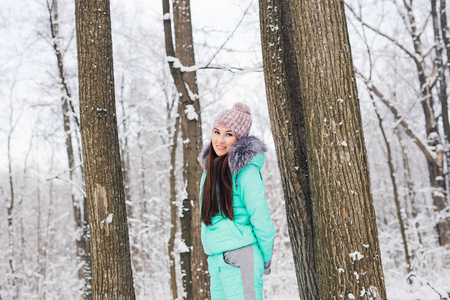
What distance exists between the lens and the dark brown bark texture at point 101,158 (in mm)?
2869

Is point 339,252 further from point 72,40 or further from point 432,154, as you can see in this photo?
point 72,40

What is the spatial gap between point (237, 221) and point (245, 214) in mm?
80

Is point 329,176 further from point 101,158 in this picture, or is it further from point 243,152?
point 101,158

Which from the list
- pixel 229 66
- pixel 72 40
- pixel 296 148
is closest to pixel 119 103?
pixel 72 40

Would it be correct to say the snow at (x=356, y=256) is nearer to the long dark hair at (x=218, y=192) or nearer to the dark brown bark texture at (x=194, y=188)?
the long dark hair at (x=218, y=192)

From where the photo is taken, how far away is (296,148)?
9.33 feet

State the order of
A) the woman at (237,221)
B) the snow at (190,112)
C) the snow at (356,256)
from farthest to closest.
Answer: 1. the snow at (190,112)
2. the woman at (237,221)
3. the snow at (356,256)

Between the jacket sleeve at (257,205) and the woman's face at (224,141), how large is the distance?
298 mm

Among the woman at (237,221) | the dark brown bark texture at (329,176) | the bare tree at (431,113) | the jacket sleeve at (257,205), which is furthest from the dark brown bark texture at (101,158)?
the bare tree at (431,113)

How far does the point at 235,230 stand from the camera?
247 cm

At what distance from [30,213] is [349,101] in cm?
3157

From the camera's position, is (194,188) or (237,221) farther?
(194,188)

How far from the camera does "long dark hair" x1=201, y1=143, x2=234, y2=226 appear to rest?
8.29 feet

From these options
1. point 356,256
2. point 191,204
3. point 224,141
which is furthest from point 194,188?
point 356,256
